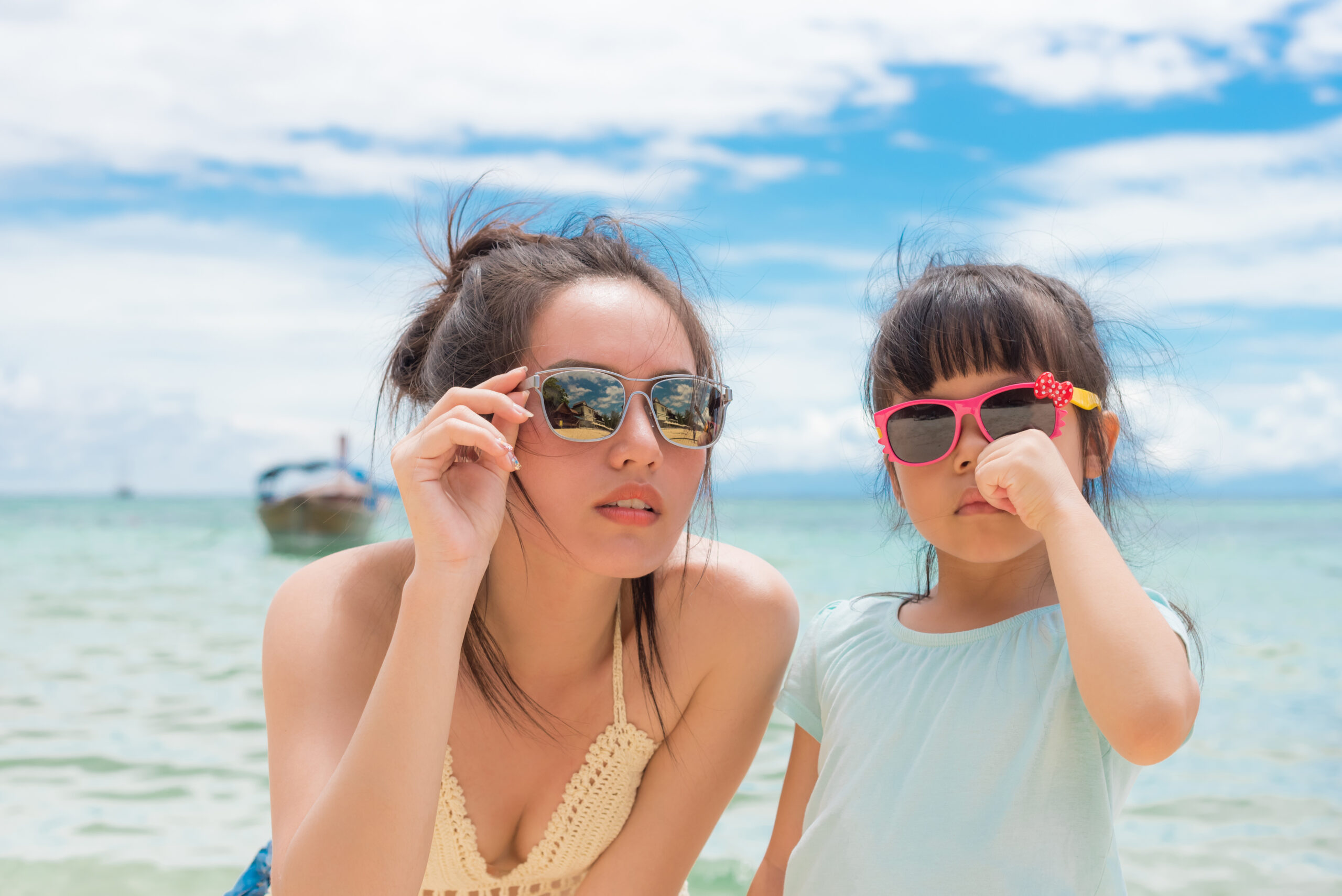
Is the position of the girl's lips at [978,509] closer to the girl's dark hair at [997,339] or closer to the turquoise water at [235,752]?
the girl's dark hair at [997,339]

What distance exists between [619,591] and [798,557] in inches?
672

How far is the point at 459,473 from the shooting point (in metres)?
2.12

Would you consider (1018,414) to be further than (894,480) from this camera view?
No

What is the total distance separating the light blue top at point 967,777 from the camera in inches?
74.1

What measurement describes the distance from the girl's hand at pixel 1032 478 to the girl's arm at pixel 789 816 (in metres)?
0.81

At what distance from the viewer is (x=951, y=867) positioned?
190 centimetres

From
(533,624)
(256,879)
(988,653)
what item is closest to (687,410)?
(533,624)

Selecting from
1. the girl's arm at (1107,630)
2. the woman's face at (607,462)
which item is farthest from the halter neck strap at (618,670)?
the girl's arm at (1107,630)

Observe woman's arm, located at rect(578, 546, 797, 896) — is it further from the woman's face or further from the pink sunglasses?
the pink sunglasses

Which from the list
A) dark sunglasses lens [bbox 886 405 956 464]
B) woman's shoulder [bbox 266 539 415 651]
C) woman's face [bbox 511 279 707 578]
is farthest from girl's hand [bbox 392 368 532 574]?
dark sunglasses lens [bbox 886 405 956 464]

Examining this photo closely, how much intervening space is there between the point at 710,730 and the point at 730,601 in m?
0.35

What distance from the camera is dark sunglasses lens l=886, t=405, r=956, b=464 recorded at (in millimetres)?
2107

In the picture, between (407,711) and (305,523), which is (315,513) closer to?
(305,523)

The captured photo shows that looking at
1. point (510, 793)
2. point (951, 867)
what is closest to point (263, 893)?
point (510, 793)
